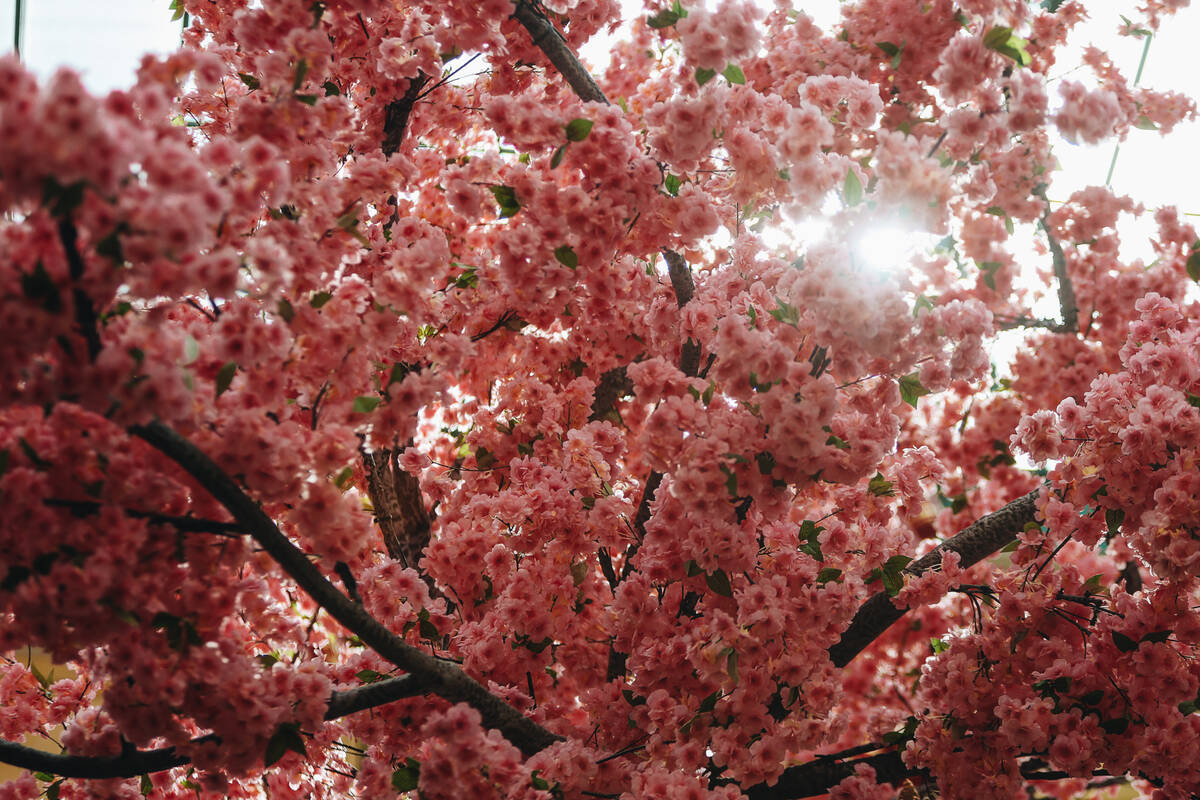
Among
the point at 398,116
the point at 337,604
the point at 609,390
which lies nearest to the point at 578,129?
the point at 337,604

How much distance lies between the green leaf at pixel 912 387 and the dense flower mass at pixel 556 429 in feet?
0.06

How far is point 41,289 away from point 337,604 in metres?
0.84

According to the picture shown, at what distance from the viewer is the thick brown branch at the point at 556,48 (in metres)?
2.43

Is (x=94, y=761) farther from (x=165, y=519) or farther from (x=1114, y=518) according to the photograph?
(x=1114, y=518)

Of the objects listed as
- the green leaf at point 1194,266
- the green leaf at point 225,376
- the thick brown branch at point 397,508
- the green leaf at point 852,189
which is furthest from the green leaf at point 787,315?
the thick brown branch at point 397,508

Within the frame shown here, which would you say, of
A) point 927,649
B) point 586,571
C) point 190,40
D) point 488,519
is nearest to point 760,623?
point 586,571

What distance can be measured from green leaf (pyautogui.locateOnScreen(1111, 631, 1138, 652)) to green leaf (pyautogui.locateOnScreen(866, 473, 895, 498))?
0.69 meters

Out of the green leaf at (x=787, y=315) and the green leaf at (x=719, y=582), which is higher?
the green leaf at (x=787, y=315)

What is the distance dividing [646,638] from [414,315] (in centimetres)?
114

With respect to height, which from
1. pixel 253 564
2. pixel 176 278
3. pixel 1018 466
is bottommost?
pixel 253 564

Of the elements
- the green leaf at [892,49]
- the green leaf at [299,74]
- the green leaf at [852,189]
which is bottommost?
the green leaf at [852,189]

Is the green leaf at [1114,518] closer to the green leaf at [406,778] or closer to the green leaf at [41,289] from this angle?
the green leaf at [406,778]

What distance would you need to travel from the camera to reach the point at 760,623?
2.03 metres

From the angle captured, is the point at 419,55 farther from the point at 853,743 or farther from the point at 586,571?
the point at 853,743
